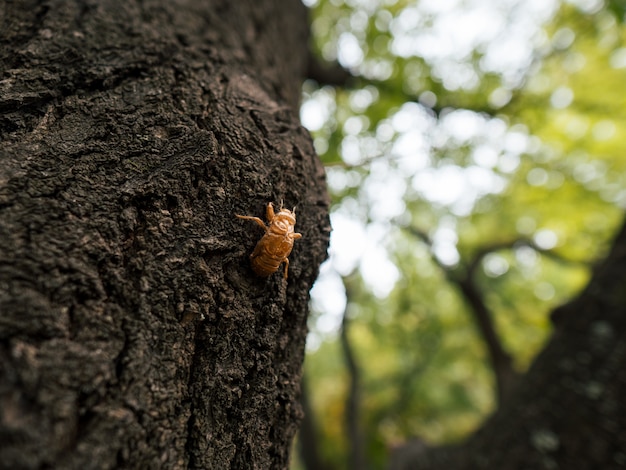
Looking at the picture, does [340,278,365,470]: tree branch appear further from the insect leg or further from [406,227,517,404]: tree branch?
the insect leg

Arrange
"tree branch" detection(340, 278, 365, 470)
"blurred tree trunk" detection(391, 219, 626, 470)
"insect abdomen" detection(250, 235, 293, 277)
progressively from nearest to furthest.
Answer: "insect abdomen" detection(250, 235, 293, 277)
"blurred tree trunk" detection(391, 219, 626, 470)
"tree branch" detection(340, 278, 365, 470)

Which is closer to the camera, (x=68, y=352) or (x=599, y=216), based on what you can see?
(x=68, y=352)

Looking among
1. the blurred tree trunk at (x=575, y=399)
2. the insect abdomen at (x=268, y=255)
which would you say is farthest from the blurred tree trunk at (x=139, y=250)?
the blurred tree trunk at (x=575, y=399)

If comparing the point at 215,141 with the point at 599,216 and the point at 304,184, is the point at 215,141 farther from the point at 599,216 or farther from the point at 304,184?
the point at 599,216

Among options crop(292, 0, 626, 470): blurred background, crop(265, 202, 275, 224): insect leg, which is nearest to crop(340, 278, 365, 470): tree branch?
crop(292, 0, 626, 470): blurred background

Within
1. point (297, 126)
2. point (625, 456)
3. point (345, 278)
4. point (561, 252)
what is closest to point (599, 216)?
point (561, 252)

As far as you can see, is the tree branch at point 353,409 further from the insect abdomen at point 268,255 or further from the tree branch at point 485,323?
the insect abdomen at point 268,255

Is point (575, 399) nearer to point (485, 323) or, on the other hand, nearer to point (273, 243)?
point (273, 243)
